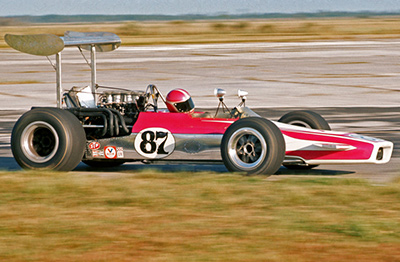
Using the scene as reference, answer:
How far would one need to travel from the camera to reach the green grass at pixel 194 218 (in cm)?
550

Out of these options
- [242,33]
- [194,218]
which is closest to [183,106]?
[194,218]

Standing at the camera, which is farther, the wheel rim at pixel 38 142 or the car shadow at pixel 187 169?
the car shadow at pixel 187 169

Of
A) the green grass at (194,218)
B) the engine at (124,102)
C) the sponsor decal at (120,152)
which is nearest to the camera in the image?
the green grass at (194,218)

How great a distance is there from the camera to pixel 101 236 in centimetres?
595

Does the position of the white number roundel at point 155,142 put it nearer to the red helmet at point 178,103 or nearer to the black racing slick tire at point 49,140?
the red helmet at point 178,103

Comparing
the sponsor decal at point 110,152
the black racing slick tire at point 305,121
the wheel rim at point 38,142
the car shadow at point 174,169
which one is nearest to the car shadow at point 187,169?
the car shadow at point 174,169

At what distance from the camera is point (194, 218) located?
6.57 m

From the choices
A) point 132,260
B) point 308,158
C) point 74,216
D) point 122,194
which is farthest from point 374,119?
point 132,260

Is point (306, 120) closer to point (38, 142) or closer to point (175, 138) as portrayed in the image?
point (175, 138)

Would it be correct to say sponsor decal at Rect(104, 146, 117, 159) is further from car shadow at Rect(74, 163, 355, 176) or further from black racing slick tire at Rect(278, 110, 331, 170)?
black racing slick tire at Rect(278, 110, 331, 170)

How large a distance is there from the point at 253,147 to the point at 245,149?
9 cm

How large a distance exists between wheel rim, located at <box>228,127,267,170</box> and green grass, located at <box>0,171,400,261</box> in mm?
223

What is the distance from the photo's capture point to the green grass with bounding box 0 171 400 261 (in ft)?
18.0

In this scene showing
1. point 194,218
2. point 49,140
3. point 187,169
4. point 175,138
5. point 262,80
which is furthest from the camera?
point 262,80
